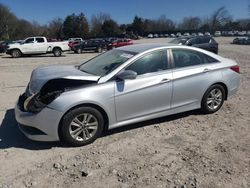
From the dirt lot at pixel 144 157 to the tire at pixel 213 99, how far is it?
265 millimetres

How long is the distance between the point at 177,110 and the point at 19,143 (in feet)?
9.82

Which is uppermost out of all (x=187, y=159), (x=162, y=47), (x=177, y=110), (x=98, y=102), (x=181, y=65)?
(x=162, y=47)

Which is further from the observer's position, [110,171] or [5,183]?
[110,171]

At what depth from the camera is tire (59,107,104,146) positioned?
4598mm

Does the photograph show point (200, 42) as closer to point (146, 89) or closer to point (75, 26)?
point (146, 89)

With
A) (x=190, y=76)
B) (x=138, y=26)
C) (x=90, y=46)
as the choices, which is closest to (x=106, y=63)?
(x=190, y=76)

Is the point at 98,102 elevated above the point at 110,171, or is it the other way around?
the point at 98,102

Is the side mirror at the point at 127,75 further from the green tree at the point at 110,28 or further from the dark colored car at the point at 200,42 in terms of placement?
the green tree at the point at 110,28

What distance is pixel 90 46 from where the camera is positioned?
32062 mm

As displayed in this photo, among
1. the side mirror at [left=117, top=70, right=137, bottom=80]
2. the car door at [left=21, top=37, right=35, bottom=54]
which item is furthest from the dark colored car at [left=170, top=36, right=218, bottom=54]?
the side mirror at [left=117, top=70, right=137, bottom=80]

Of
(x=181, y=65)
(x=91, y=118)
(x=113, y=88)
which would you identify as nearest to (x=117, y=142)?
(x=91, y=118)

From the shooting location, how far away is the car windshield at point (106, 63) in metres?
5.23

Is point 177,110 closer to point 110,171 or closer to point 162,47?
point 162,47

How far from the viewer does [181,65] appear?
5734 mm
